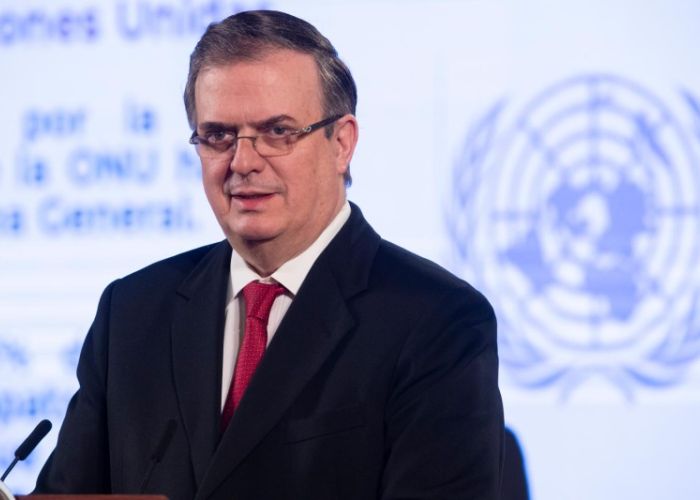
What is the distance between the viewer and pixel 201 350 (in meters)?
2.41

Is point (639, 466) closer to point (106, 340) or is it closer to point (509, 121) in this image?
point (509, 121)

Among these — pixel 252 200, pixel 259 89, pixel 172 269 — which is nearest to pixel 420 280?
pixel 252 200

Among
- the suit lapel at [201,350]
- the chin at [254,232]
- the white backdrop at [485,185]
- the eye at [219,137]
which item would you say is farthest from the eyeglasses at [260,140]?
the white backdrop at [485,185]

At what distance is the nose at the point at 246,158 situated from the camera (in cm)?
237

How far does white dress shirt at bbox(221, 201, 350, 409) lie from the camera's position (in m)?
2.44

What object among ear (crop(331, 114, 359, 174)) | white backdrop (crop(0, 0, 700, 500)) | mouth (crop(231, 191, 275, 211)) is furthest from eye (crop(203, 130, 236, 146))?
white backdrop (crop(0, 0, 700, 500))

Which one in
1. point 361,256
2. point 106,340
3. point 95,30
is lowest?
point 106,340

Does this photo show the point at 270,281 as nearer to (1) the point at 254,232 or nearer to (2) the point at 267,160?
(1) the point at 254,232

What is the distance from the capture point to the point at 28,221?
4.04 meters

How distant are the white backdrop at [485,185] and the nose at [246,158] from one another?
1.37 metres

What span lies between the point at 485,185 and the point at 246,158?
4.82ft

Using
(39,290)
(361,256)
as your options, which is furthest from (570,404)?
(39,290)

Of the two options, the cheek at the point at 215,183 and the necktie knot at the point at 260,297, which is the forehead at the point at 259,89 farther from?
the necktie knot at the point at 260,297

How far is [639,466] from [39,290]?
2107mm
